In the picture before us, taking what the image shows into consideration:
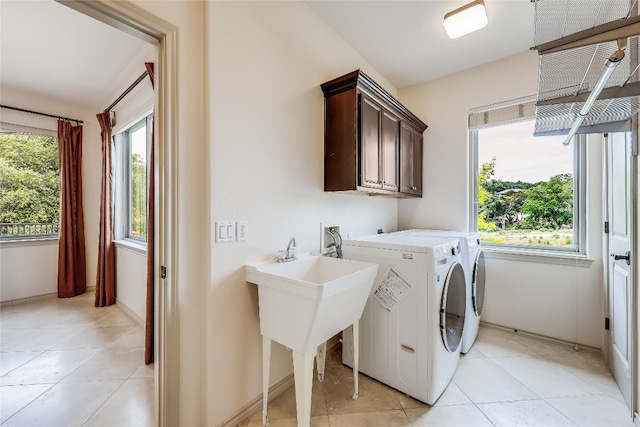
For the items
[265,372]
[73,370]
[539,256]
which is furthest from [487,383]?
[73,370]

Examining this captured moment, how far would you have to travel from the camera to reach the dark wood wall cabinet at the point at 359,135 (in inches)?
73.8

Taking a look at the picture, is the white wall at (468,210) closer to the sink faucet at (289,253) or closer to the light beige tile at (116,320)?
the sink faucet at (289,253)

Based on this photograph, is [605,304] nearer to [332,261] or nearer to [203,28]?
[332,261]

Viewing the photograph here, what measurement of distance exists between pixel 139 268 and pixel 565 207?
410 centimetres

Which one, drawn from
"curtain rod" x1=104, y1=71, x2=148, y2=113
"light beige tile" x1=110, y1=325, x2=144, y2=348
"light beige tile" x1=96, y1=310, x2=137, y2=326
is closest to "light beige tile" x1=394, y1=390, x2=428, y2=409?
"light beige tile" x1=110, y1=325, x2=144, y2=348

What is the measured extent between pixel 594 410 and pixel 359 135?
7.19ft

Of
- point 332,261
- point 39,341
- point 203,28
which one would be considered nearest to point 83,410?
point 39,341

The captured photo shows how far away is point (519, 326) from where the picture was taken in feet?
8.28

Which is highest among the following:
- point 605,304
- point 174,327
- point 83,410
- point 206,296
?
point 206,296

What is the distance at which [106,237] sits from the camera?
312 cm

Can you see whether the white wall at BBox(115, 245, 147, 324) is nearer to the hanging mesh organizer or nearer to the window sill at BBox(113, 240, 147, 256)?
the window sill at BBox(113, 240, 147, 256)

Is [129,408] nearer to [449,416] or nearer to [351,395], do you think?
[351,395]

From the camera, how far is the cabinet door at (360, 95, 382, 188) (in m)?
1.89

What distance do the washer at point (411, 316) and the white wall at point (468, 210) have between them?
101cm
